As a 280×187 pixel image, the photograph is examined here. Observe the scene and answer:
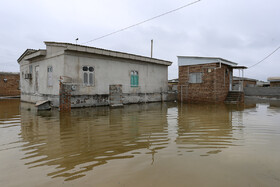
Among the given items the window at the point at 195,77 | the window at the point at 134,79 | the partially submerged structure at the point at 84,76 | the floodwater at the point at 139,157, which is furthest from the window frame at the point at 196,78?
the floodwater at the point at 139,157

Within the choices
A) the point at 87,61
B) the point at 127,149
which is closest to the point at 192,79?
the point at 87,61

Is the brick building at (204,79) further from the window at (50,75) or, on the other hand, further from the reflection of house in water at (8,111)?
the reflection of house in water at (8,111)

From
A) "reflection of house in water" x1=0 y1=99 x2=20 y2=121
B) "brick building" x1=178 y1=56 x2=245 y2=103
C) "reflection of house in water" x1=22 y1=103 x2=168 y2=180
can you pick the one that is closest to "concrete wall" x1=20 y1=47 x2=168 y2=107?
"reflection of house in water" x1=0 y1=99 x2=20 y2=121

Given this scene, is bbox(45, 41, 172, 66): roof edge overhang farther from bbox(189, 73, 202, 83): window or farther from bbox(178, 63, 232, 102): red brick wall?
bbox(189, 73, 202, 83): window

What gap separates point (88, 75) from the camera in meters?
11.8

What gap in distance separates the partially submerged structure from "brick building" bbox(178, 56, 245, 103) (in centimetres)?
300

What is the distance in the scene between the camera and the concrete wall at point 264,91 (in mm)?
20766

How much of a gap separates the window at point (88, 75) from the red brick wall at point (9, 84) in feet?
53.0

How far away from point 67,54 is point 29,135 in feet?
22.5

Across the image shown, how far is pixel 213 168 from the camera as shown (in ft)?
9.73

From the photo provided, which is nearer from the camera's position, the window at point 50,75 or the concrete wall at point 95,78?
the concrete wall at point 95,78

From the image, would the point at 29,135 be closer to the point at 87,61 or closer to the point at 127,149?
the point at 127,149

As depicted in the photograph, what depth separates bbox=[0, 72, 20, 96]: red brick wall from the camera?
21531mm

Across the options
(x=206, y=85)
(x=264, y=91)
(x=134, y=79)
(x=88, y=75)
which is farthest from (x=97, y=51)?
(x=264, y=91)
